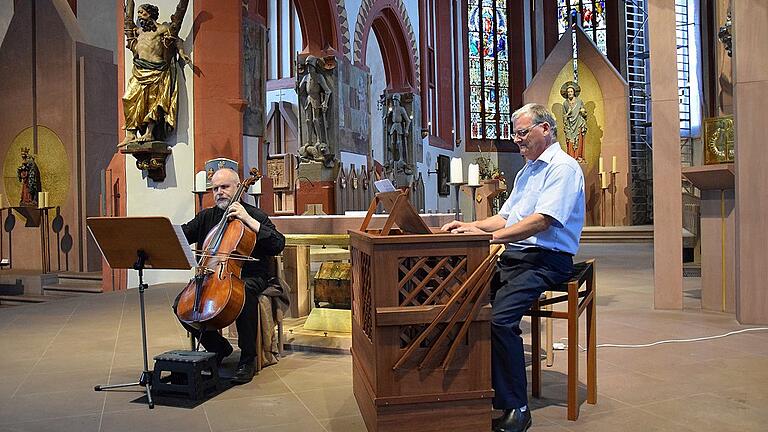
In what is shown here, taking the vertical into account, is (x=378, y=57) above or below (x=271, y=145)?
above

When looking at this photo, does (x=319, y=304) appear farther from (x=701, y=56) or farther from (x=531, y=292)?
(x=701, y=56)

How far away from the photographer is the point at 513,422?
123 inches

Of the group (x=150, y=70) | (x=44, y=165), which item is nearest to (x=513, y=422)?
(x=150, y=70)

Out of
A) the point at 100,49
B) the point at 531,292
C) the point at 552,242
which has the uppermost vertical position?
the point at 100,49

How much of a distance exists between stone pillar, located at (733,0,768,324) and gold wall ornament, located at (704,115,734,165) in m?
A: 0.65

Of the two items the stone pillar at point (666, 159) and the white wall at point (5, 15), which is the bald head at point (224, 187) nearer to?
the stone pillar at point (666, 159)

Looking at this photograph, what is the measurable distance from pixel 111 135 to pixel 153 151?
3.73 m

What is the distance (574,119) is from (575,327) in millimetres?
16960

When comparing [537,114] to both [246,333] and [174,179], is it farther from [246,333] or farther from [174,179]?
[174,179]

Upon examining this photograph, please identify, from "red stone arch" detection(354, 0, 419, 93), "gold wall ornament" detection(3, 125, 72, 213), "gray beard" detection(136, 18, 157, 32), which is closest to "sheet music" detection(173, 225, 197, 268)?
"gray beard" detection(136, 18, 157, 32)

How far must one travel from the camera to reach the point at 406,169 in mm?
17406

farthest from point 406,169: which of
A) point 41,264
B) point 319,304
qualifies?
point 319,304

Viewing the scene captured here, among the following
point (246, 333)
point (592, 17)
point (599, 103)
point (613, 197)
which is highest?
point (592, 17)

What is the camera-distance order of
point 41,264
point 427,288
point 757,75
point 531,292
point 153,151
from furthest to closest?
point 41,264
point 153,151
point 757,75
point 531,292
point 427,288
